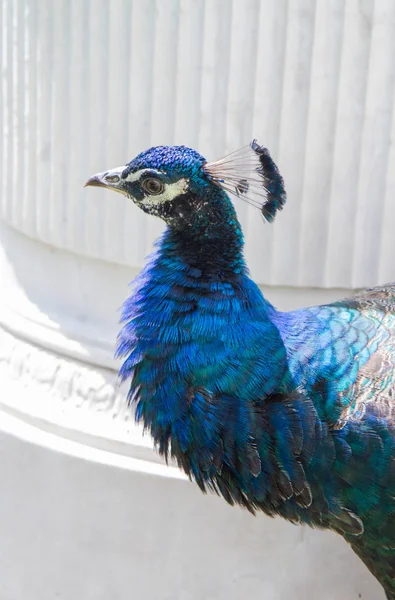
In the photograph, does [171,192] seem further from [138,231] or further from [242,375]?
[138,231]

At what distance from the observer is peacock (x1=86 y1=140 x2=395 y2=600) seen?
149cm

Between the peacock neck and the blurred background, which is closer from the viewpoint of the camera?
the peacock neck

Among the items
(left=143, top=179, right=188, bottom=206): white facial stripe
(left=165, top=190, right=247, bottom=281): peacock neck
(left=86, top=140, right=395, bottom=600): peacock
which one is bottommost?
(left=86, top=140, right=395, bottom=600): peacock

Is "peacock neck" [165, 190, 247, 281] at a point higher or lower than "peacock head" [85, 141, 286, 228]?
lower

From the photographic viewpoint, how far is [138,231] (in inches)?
80.6

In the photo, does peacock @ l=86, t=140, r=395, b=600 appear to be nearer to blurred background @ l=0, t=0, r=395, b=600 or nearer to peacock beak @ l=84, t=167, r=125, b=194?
peacock beak @ l=84, t=167, r=125, b=194

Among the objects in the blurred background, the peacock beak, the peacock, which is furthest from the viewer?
the blurred background

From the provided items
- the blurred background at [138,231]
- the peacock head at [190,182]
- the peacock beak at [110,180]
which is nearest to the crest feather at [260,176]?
the peacock head at [190,182]

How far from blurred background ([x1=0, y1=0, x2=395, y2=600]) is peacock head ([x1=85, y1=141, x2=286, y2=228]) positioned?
0.36m

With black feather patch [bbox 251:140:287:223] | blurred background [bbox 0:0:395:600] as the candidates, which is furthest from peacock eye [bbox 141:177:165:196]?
blurred background [bbox 0:0:395:600]

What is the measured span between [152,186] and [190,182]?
0.07 meters

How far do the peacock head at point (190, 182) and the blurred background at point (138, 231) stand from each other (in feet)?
1.19

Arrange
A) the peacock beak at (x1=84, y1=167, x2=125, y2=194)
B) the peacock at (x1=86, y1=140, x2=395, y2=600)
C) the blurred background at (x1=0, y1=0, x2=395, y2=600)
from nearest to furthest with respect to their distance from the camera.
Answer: the peacock at (x1=86, y1=140, x2=395, y2=600), the peacock beak at (x1=84, y1=167, x2=125, y2=194), the blurred background at (x1=0, y1=0, x2=395, y2=600)

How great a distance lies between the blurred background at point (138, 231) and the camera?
6.10 ft
